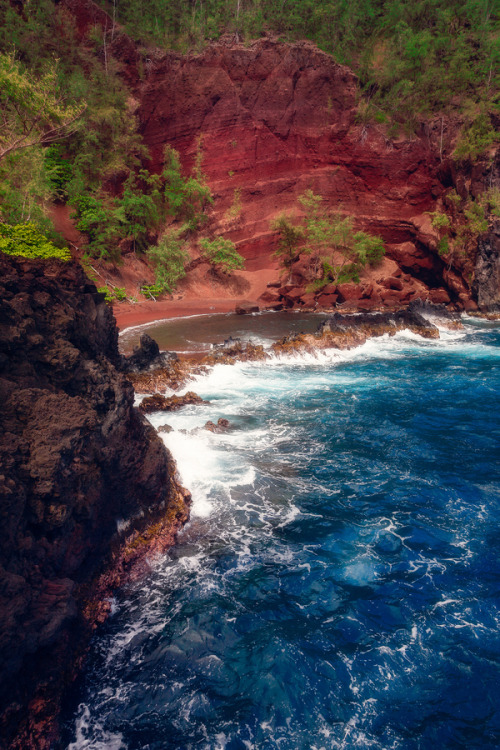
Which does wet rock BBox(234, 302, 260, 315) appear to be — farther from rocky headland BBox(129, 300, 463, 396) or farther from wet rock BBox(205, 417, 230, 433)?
wet rock BBox(205, 417, 230, 433)

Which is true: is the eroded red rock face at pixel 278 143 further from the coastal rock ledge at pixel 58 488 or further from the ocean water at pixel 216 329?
the coastal rock ledge at pixel 58 488

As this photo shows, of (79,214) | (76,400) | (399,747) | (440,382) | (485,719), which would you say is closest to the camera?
(399,747)

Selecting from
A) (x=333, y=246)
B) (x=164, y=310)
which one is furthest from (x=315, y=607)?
(x=333, y=246)

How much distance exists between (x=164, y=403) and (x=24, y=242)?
679 centimetres

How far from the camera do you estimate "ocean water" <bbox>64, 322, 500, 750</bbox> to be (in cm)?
530

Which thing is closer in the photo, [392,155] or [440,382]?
[440,382]

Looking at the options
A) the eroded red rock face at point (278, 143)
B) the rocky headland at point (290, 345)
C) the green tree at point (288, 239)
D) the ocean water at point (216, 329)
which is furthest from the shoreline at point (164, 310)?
the rocky headland at point (290, 345)

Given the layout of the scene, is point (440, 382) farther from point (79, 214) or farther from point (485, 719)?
point (79, 214)

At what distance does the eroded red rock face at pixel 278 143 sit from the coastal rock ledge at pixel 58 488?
33801mm

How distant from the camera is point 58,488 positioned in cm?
594

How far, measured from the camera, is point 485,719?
5277 millimetres

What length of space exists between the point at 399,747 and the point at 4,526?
550 centimetres

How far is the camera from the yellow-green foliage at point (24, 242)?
934 centimetres

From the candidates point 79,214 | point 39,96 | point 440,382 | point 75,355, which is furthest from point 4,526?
point 79,214
